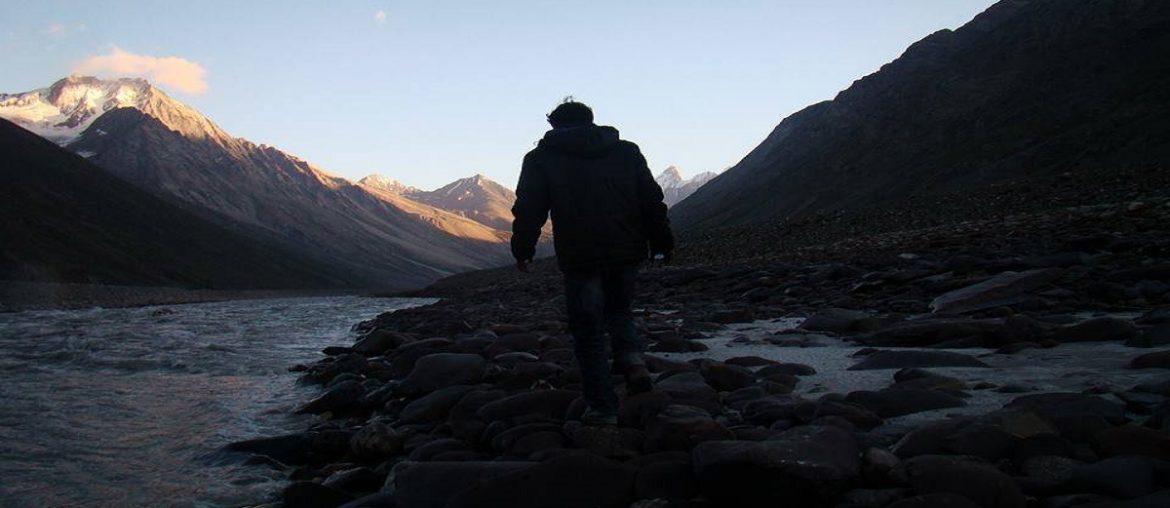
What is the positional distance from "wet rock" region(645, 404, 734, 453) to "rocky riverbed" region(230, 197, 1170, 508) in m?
0.01

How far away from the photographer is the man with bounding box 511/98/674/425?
5094mm

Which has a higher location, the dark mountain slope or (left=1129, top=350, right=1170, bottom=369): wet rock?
the dark mountain slope

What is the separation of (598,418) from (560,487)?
3.79 feet

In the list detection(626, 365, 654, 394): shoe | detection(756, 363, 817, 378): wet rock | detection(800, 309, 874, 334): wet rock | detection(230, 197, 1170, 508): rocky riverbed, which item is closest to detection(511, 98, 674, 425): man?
detection(626, 365, 654, 394): shoe

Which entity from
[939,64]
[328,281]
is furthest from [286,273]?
[939,64]

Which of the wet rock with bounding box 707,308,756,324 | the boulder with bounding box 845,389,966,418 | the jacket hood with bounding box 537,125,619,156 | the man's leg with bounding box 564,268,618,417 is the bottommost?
the wet rock with bounding box 707,308,756,324

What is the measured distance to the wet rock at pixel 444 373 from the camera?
7941 millimetres

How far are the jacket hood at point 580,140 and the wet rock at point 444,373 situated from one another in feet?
11.4

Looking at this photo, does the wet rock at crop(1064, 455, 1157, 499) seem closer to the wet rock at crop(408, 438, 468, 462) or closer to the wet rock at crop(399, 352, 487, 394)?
the wet rock at crop(408, 438, 468, 462)

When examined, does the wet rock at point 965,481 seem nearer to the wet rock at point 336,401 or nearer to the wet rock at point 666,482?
the wet rock at point 666,482

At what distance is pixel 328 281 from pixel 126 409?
130 m

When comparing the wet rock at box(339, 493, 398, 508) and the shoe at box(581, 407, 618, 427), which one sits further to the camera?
the shoe at box(581, 407, 618, 427)

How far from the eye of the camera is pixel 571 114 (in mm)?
5293

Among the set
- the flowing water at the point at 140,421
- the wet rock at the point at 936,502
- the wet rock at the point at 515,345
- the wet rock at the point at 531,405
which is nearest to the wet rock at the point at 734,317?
the wet rock at the point at 515,345
